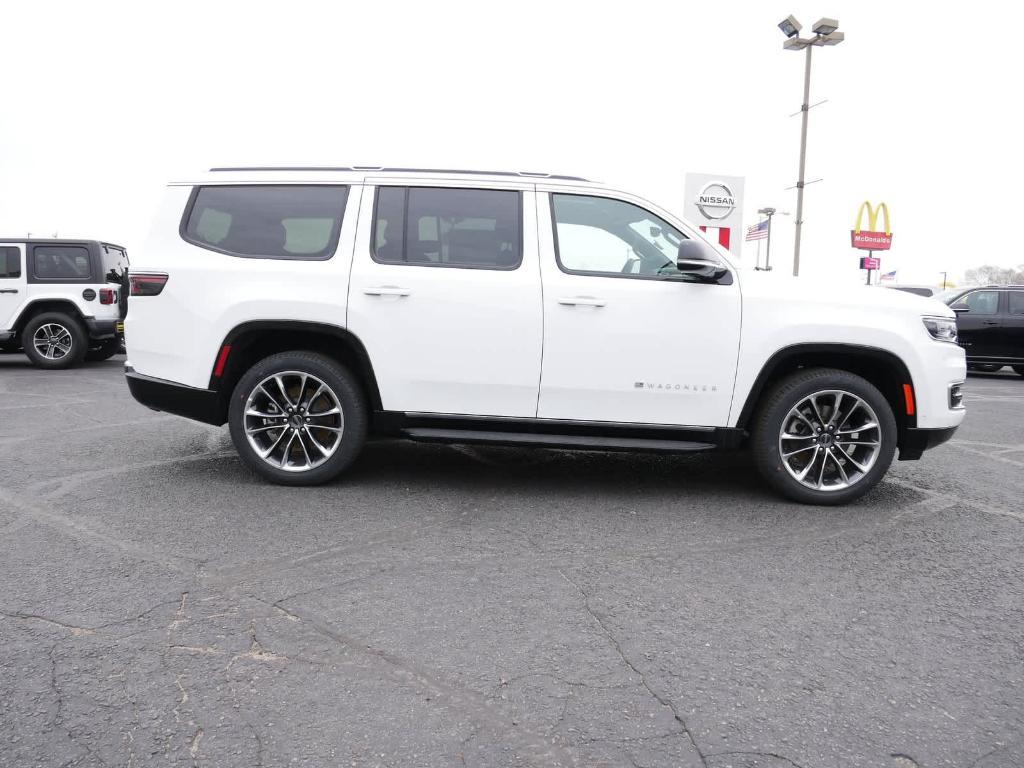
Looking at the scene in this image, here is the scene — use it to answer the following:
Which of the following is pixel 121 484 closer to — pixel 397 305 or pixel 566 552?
pixel 397 305

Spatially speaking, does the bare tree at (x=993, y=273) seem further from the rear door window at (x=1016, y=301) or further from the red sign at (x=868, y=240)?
the rear door window at (x=1016, y=301)

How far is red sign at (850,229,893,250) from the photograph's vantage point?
149 ft

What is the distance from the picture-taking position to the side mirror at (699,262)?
15.0 feet

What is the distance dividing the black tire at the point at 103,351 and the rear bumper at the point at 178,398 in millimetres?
9333

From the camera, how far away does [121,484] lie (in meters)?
5.05

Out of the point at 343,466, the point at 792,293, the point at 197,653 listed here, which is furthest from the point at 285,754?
the point at 792,293

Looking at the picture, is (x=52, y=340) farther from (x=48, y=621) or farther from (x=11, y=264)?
(x=48, y=621)

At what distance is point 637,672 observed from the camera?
106 inches

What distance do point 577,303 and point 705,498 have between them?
148cm

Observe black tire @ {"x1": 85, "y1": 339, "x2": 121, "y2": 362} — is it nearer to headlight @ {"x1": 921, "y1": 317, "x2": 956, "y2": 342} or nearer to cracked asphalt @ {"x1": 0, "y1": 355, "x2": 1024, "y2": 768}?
cracked asphalt @ {"x1": 0, "y1": 355, "x2": 1024, "y2": 768}

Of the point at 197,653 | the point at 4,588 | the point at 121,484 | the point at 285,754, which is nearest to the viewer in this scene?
the point at 285,754

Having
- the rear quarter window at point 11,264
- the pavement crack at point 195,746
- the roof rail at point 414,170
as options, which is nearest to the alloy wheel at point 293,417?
the roof rail at point 414,170

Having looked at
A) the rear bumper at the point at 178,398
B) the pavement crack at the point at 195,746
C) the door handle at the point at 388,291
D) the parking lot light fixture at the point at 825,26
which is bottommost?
the pavement crack at the point at 195,746

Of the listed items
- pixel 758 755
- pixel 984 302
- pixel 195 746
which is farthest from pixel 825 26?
pixel 195 746
